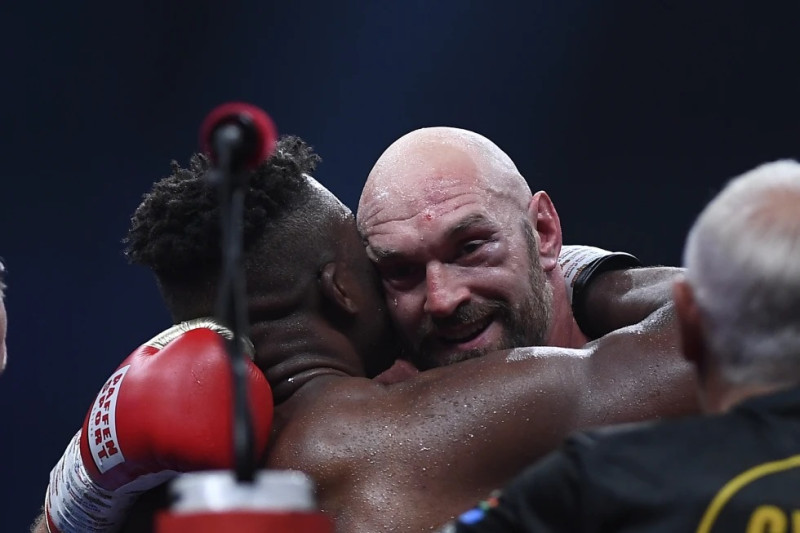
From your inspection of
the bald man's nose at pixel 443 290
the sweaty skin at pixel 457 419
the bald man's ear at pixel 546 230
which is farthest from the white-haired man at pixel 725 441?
the bald man's ear at pixel 546 230

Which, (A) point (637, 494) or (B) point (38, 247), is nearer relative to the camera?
(A) point (637, 494)

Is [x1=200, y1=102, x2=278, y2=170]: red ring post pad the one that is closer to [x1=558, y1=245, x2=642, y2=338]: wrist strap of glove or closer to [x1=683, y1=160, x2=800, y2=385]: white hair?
[x1=683, y1=160, x2=800, y2=385]: white hair

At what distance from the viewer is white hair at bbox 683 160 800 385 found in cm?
80

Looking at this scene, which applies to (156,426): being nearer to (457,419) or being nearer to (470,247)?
(457,419)

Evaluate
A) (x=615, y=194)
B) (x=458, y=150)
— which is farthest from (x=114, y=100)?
(x=458, y=150)

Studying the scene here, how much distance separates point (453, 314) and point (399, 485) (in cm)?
40

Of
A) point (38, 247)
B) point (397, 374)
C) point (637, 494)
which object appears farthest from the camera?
point (38, 247)

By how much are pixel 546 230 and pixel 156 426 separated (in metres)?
0.81

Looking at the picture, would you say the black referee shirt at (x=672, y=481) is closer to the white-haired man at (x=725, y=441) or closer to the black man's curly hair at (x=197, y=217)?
the white-haired man at (x=725, y=441)

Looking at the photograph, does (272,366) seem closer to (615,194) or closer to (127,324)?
(127,324)

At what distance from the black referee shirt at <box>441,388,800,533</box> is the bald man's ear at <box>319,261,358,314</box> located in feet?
2.79

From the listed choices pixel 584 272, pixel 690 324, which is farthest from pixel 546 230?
pixel 690 324

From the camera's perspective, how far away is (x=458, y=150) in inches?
71.7

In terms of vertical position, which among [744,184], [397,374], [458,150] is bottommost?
[397,374]
